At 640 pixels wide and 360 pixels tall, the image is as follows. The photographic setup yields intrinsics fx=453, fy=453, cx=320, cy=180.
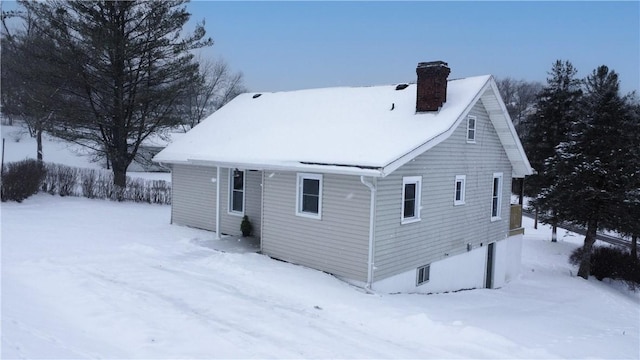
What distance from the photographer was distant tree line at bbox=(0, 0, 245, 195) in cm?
2205

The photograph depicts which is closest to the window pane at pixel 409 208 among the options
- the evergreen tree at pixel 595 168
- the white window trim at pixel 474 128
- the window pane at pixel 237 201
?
the white window trim at pixel 474 128

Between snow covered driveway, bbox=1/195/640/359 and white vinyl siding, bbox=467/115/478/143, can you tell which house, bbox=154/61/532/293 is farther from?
snow covered driveway, bbox=1/195/640/359

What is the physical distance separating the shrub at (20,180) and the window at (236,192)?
9430 mm

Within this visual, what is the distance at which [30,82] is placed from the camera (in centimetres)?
2281

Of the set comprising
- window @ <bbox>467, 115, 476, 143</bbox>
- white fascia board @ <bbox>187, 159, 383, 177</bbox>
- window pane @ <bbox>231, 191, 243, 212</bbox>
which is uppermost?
window @ <bbox>467, 115, 476, 143</bbox>

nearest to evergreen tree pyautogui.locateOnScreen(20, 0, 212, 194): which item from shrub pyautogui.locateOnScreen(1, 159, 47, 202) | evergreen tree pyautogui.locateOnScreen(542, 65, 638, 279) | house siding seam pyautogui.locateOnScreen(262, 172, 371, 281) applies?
shrub pyautogui.locateOnScreen(1, 159, 47, 202)

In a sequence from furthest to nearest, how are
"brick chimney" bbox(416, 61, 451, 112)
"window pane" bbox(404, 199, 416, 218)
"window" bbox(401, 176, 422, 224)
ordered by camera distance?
"brick chimney" bbox(416, 61, 451, 112), "window pane" bbox(404, 199, 416, 218), "window" bbox(401, 176, 422, 224)

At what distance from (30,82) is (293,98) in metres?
15.0

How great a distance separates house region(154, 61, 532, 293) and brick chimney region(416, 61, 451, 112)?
29 mm

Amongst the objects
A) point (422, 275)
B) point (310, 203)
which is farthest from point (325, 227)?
point (422, 275)

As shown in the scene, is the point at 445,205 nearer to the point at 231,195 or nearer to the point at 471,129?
the point at 471,129

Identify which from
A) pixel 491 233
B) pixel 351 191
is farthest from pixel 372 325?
pixel 491 233

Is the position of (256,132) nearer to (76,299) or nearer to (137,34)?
(76,299)

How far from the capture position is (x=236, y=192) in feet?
47.9
